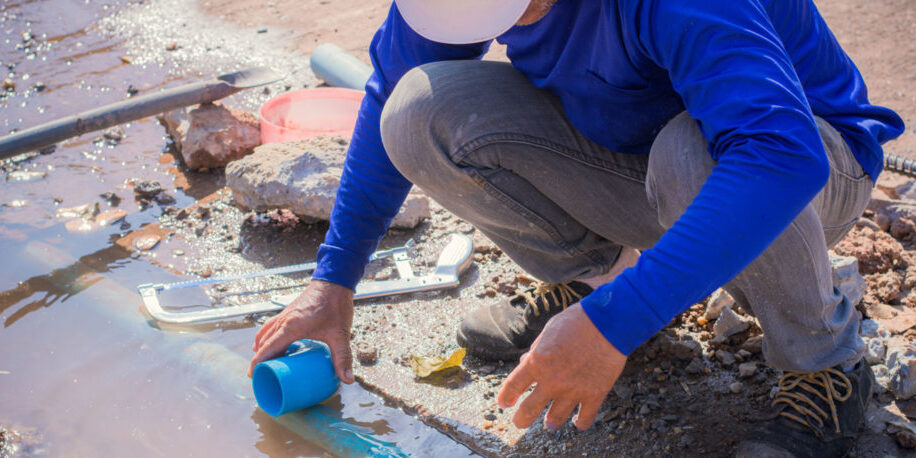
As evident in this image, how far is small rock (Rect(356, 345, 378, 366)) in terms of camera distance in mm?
2352

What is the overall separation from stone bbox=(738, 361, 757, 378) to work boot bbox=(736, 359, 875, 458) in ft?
0.82

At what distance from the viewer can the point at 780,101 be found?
1.34m

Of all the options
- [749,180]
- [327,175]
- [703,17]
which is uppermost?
[703,17]

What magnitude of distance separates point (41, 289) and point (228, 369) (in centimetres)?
95

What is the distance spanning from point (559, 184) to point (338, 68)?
7.95 ft

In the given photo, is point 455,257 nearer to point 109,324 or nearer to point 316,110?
point 109,324

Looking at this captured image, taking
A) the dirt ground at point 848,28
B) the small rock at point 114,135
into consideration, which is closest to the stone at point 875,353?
the dirt ground at point 848,28

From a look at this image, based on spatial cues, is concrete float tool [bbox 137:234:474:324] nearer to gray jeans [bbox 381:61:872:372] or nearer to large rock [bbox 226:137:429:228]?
large rock [bbox 226:137:429:228]

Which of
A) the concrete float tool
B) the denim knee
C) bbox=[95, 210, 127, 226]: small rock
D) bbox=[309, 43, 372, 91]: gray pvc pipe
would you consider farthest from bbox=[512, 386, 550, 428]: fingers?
bbox=[309, 43, 372, 91]: gray pvc pipe

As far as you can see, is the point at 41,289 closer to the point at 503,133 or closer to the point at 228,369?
the point at 228,369

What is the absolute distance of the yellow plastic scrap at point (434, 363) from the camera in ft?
7.41

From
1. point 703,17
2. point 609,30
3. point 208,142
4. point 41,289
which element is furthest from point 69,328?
point 703,17

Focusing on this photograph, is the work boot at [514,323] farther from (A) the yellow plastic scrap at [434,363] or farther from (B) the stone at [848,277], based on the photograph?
(B) the stone at [848,277]

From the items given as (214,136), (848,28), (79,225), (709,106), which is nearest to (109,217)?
(79,225)
